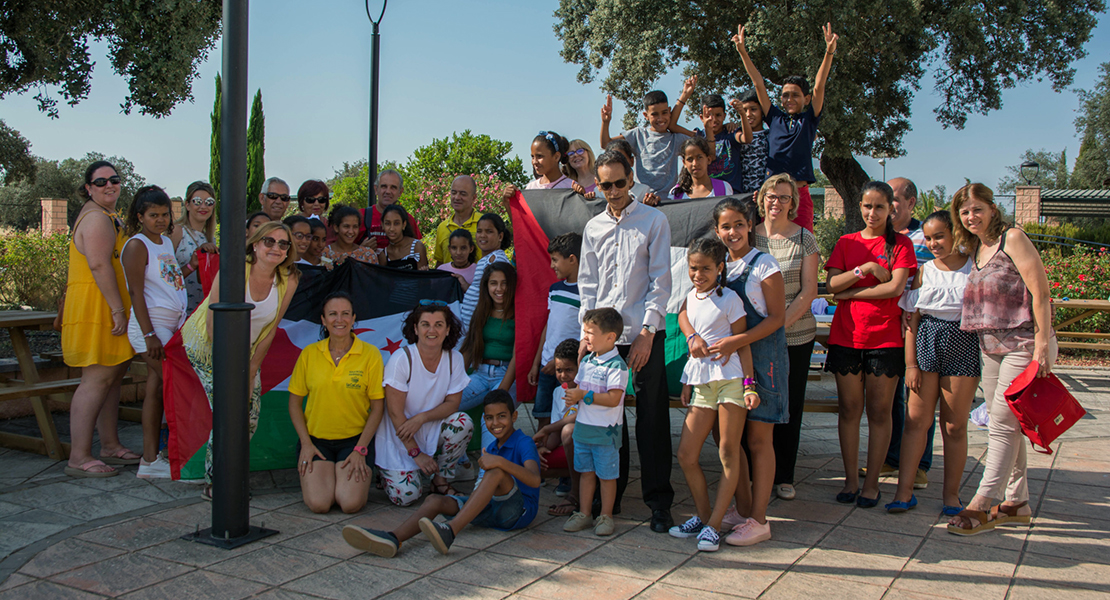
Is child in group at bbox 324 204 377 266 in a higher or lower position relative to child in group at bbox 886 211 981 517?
higher

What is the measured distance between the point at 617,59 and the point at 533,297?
1323 centimetres

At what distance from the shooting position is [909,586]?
132 inches

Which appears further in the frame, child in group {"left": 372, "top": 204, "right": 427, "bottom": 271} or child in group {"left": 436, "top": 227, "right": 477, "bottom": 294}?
child in group {"left": 372, "top": 204, "right": 427, "bottom": 271}

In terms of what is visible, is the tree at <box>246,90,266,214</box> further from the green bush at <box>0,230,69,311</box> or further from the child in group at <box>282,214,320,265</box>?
the child in group at <box>282,214,320,265</box>

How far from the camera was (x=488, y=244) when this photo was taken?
5.57 m

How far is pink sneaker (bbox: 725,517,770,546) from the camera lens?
3842mm

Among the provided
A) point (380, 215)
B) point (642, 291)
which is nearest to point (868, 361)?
point (642, 291)

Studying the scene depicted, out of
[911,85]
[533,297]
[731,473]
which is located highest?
[911,85]

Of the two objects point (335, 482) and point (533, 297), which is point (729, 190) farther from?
point (335, 482)

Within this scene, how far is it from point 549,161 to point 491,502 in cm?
244

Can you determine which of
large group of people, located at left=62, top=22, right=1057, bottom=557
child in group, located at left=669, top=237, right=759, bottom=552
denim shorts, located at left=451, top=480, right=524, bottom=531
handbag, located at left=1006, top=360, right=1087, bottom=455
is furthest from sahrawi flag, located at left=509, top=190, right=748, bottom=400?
handbag, located at left=1006, top=360, right=1087, bottom=455

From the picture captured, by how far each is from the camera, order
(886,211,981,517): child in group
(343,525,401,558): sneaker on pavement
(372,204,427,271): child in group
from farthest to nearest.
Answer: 1. (372,204,427,271): child in group
2. (886,211,981,517): child in group
3. (343,525,401,558): sneaker on pavement

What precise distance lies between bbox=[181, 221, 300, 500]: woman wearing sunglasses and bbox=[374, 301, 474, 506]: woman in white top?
0.74 meters

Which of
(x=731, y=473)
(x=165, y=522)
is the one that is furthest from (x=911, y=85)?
(x=165, y=522)
